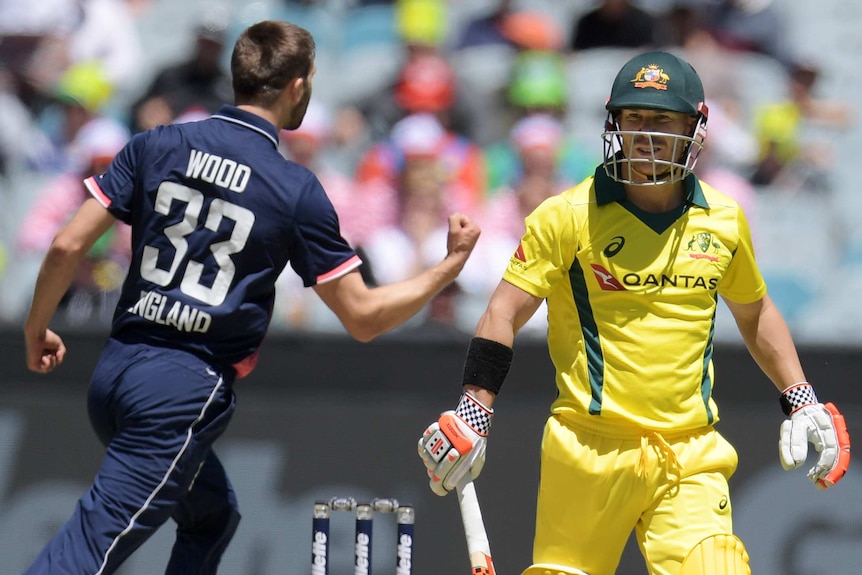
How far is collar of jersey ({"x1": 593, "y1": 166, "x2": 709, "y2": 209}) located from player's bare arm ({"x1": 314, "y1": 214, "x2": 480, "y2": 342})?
426 millimetres

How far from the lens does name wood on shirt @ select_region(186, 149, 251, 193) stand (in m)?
3.49

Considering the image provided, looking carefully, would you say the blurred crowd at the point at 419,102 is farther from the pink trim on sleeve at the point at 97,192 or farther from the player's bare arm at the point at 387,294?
the pink trim on sleeve at the point at 97,192

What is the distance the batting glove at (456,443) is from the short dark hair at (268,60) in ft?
3.70

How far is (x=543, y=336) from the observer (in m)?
5.30

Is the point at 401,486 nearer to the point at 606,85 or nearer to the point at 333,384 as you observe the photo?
the point at 333,384

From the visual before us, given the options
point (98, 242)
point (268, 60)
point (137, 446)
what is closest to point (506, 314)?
point (268, 60)

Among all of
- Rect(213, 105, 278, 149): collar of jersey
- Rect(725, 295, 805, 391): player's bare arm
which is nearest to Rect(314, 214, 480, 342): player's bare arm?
Rect(213, 105, 278, 149): collar of jersey

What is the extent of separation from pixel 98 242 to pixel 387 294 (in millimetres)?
3704

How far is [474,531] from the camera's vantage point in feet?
12.3

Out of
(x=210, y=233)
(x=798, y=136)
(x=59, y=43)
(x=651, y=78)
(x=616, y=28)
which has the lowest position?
(x=210, y=233)

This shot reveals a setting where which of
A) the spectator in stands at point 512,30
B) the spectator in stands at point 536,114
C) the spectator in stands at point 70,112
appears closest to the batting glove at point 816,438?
the spectator in stands at point 536,114

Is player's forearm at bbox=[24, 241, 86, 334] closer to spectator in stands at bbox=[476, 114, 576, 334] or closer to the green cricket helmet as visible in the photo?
the green cricket helmet

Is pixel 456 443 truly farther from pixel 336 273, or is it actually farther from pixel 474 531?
pixel 336 273

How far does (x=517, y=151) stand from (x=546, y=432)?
4309 mm
